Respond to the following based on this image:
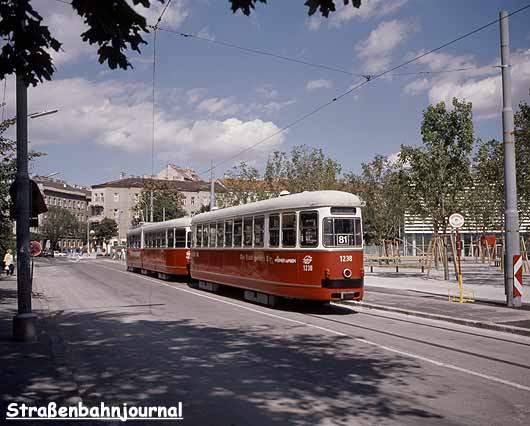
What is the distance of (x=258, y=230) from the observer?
1784 cm

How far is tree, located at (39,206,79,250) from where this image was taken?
105344 millimetres

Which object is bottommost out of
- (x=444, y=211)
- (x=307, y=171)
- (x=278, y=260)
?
(x=278, y=260)

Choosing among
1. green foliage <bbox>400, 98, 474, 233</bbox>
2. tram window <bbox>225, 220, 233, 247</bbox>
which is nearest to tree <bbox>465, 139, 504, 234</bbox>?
green foliage <bbox>400, 98, 474, 233</bbox>

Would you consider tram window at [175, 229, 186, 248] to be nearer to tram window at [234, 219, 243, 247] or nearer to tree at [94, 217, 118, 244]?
tram window at [234, 219, 243, 247]

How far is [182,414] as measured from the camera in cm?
634

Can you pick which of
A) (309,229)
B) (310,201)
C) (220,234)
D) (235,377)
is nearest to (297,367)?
(235,377)

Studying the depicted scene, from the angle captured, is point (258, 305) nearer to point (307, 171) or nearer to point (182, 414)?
point (182, 414)

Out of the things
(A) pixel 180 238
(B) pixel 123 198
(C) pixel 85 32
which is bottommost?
(A) pixel 180 238

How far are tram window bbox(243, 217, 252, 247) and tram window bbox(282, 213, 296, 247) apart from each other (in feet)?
6.99

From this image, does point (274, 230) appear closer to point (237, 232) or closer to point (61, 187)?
point (237, 232)

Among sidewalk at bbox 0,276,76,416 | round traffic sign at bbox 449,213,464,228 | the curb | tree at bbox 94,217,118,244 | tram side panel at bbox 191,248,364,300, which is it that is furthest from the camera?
tree at bbox 94,217,118,244

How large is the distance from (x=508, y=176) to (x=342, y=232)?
15.9ft

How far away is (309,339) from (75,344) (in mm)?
4159

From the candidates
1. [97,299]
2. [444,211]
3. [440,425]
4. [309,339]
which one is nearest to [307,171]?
[444,211]
